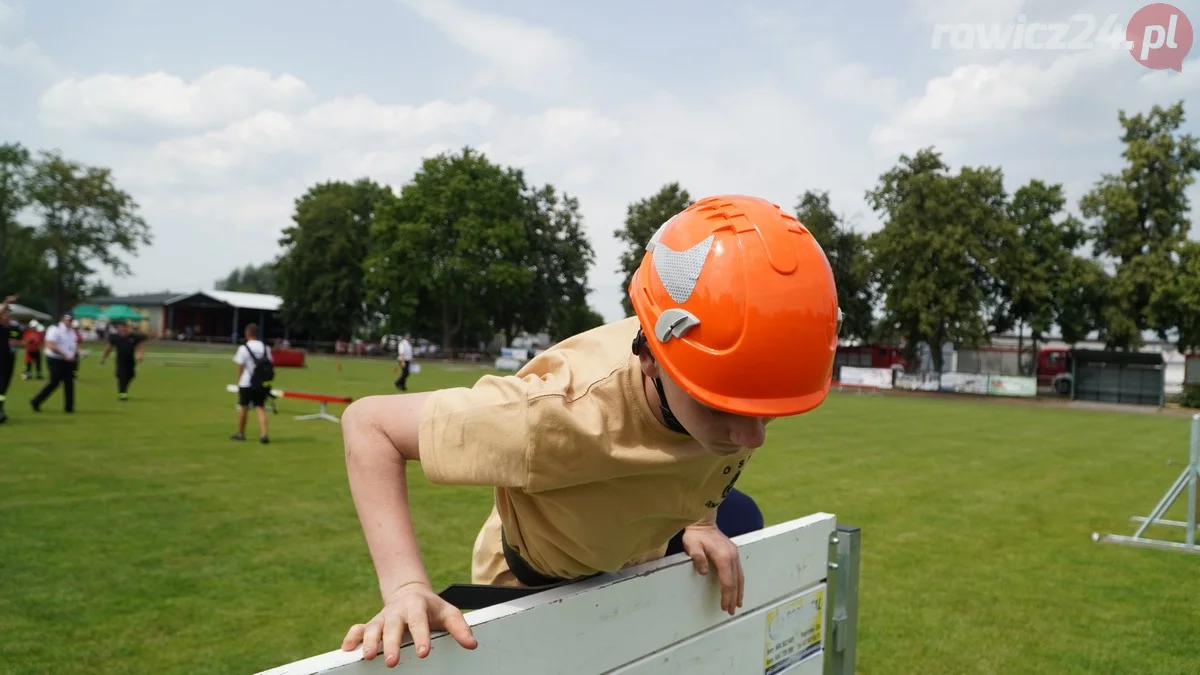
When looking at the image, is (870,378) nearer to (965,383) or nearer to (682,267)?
(965,383)

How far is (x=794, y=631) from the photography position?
8.67 feet

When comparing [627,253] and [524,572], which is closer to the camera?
[524,572]

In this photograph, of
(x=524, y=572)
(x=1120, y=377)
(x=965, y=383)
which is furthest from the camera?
(x=965, y=383)

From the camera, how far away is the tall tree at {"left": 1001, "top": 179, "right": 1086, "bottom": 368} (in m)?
48.2

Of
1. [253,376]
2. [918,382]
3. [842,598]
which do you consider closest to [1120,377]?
[918,382]

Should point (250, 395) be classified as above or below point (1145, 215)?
below

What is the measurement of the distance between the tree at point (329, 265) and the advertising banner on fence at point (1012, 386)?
157ft

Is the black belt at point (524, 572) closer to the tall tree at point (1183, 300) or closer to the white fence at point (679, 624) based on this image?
the white fence at point (679, 624)

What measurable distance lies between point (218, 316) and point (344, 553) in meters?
86.0

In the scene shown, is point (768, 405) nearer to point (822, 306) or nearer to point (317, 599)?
point (822, 306)

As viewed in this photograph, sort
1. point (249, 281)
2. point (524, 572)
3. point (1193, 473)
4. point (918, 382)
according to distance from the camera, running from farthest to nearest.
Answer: point (249, 281)
point (918, 382)
point (1193, 473)
point (524, 572)

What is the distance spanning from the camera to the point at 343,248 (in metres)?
68.9

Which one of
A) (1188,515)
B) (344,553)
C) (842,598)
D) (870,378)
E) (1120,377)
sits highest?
(1120,377)

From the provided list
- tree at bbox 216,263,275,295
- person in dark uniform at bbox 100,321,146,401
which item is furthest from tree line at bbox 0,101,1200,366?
tree at bbox 216,263,275,295
